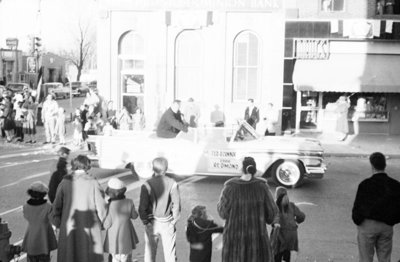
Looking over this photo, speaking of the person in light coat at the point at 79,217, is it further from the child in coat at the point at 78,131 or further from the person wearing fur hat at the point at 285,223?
the child in coat at the point at 78,131

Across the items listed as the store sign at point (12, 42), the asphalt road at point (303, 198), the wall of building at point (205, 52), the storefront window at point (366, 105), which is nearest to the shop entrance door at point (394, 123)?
the storefront window at point (366, 105)

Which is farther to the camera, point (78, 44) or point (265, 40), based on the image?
point (78, 44)

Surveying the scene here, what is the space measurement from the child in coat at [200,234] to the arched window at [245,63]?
695 inches

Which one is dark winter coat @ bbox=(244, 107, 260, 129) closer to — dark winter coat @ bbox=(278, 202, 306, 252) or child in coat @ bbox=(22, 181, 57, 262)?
dark winter coat @ bbox=(278, 202, 306, 252)

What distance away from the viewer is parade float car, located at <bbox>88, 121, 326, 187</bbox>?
496 inches

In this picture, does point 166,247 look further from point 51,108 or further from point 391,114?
point 391,114

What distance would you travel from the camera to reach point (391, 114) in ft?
77.9

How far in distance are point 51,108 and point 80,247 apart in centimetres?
1491

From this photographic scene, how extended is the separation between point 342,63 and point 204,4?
605 centimetres

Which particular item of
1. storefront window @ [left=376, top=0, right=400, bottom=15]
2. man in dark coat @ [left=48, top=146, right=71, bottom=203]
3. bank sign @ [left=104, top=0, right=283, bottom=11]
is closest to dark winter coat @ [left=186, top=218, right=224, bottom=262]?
man in dark coat @ [left=48, top=146, right=71, bottom=203]

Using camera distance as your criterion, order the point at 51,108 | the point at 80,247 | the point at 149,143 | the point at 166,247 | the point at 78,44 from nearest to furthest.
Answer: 1. the point at 80,247
2. the point at 166,247
3. the point at 149,143
4. the point at 51,108
5. the point at 78,44

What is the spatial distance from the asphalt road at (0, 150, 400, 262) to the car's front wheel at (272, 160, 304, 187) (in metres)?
0.22

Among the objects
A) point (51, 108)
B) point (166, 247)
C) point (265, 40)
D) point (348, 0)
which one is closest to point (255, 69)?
point (265, 40)

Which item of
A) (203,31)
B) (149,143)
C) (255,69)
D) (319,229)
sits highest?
(203,31)
